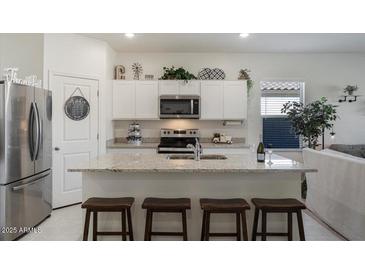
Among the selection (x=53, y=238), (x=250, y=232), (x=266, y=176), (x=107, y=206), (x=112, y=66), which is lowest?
(x=53, y=238)

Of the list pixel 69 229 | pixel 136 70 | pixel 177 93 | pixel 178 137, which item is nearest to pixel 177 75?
pixel 177 93

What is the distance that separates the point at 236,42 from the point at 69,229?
3835 mm

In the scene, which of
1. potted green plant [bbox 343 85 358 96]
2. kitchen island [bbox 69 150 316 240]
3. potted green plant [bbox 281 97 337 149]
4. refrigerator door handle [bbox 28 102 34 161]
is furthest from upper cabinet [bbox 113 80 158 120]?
potted green plant [bbox 343 85 358 96]

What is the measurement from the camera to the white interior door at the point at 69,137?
4422 millimetres

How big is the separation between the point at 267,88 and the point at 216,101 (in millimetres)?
1201

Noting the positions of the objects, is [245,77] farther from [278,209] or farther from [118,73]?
[278,209]

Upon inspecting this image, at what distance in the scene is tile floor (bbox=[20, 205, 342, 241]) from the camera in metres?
3.31

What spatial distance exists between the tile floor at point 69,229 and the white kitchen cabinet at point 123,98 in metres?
A: 1.95

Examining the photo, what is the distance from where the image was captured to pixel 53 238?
332cm

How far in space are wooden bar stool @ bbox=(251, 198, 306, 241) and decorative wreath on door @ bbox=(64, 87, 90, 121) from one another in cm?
309

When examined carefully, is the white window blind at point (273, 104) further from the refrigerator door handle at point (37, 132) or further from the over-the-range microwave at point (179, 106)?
the refrigerator door handle at point (37, 132)

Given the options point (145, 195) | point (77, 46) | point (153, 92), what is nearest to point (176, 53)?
point (153, 92)

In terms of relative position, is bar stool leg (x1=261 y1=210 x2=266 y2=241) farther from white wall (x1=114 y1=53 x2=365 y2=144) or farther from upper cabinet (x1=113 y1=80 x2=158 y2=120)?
white wall (x1=114 y1=53 x2=365 y2=144)
